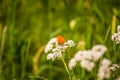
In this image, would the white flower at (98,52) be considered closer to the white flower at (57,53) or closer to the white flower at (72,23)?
the white flower at (57,53)

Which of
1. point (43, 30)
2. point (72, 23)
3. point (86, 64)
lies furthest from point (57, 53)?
point (43, 30)

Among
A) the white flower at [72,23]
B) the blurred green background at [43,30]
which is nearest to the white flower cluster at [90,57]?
the blurred green background at [43,30]

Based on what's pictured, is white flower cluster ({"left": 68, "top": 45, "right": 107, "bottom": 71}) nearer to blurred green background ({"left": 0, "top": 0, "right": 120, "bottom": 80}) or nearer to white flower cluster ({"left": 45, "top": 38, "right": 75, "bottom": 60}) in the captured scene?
white flower cluster ({"left": 45, "top": 38, "right": 75, "bottom": 60})

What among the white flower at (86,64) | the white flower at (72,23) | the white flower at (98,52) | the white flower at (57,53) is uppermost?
the white flower at (72,23)

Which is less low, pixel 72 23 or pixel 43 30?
pixel 43 30

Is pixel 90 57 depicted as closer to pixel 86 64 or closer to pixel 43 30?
pixel 86 64

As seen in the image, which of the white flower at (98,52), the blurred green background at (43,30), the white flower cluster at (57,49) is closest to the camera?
the white flower at (98,52)

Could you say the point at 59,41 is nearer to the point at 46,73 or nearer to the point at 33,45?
the point at 46,73

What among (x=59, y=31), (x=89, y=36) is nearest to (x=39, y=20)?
(x=59, y=31)
